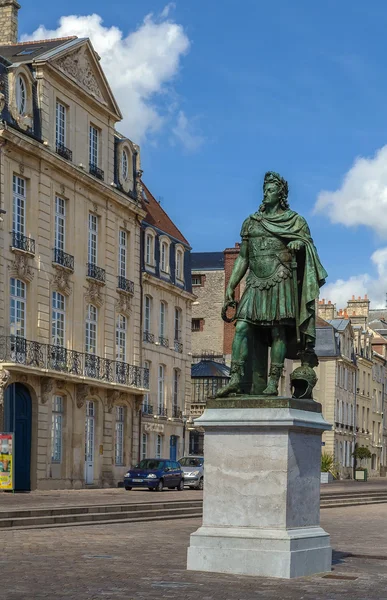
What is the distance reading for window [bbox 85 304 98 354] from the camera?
42.7 m

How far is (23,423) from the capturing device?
37.8 metres

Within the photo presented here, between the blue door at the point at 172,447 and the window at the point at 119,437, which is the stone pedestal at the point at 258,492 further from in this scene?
the blue door at the point at 172,447

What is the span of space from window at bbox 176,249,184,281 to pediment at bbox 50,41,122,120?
35.8ft

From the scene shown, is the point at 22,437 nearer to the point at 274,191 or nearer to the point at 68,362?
the point at 68,362

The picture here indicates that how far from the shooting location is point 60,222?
A: 40906 mm

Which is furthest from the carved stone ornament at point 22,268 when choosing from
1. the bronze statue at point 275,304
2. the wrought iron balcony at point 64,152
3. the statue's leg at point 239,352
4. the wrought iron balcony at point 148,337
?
the statue's leg at point 239,352

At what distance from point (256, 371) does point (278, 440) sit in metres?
1.19

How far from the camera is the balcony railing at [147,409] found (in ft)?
162

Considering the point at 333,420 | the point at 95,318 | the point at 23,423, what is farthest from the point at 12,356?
the point at 333,420

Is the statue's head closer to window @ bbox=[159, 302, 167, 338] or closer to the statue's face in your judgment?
the statue's face

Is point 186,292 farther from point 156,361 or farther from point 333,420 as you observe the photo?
point 333,420

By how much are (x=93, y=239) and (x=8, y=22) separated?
9536mm

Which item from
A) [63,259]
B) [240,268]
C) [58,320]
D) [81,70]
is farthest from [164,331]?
[240,268]

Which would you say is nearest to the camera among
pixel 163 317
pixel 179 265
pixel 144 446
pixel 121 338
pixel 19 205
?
pixel 19 205
